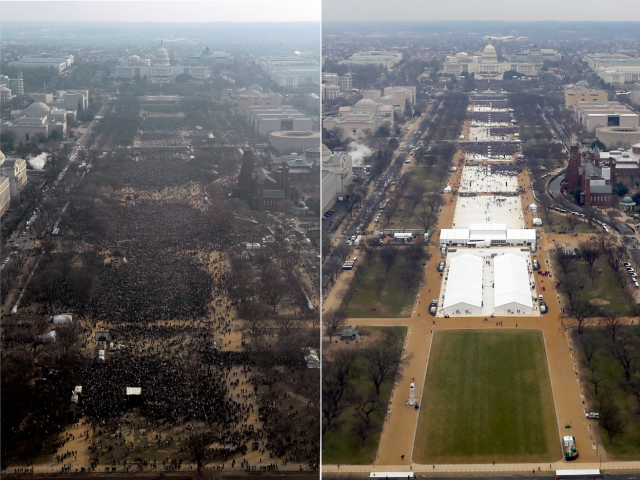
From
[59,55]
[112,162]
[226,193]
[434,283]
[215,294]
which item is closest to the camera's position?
[215,294]

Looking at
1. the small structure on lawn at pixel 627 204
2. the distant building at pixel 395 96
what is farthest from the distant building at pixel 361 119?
the small structure on lawn at pixel 627 204

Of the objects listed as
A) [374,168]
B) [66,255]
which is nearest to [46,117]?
[374,168]

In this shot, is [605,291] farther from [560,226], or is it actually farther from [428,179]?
[428,179]

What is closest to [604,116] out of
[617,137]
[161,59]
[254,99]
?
[617,137]

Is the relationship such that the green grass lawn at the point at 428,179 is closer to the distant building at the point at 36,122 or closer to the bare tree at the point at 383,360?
the distant building at the point at 36,122

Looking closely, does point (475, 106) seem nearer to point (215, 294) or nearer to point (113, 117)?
point (113, 117)

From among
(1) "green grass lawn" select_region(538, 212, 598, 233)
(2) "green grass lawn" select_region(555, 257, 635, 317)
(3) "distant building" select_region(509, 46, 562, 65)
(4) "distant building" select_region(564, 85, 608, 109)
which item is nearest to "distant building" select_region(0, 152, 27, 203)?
(1) "green grass lawn" select_region(538, 212, 598, 233)

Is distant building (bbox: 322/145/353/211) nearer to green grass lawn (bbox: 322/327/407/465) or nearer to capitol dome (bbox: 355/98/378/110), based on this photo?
green grass lawn (bbox: 322/327/407/465)
